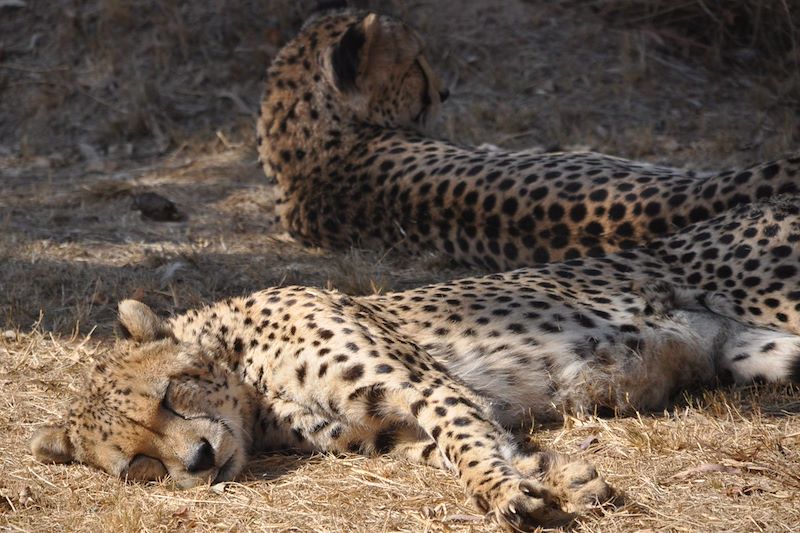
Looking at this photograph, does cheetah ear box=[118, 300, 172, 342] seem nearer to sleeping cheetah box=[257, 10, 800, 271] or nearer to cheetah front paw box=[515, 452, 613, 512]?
cheetah front paw box=[515, 452, 613, 512]

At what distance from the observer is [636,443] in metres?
3.53

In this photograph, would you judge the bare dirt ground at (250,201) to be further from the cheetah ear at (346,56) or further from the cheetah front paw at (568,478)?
the cheetah ear at (346,56)

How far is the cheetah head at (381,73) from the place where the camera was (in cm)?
621

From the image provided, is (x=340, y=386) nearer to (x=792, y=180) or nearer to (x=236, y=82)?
(x=792, y=180)

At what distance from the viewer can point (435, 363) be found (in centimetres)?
387

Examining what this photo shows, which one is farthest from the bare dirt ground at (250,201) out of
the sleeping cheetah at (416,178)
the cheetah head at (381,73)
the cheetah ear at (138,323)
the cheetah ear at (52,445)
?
the cheetah head at (381,73)

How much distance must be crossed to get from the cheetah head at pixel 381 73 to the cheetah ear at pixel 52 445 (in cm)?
297

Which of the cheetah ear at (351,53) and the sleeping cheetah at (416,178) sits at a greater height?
the cheetah ear at (351,53)

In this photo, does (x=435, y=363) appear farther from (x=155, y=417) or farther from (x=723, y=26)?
(x=723, y=26)

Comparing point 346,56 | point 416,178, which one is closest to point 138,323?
point 416,178

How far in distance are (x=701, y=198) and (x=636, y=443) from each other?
1.56m

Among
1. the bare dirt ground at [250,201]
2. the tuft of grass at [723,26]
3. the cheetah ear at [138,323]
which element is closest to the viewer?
the bare dirt ground at [250,201]

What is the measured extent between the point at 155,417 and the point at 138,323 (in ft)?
1.44

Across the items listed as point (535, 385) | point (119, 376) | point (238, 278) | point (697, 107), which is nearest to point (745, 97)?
point (697, 107)
